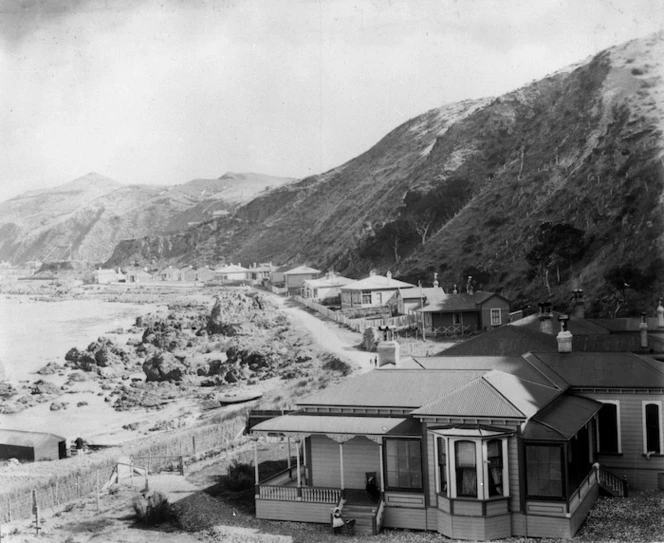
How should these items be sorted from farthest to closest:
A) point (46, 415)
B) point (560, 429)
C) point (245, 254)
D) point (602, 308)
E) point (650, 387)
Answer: point (245, 254) < point (602, 308) < point (46, 415) < point (650, 387) < point (560, 429)

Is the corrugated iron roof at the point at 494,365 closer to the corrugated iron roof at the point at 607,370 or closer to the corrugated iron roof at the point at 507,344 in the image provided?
the corrugated iron roof at the point at 607,370

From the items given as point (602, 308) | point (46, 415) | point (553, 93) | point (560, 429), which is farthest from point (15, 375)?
point (553, 93)

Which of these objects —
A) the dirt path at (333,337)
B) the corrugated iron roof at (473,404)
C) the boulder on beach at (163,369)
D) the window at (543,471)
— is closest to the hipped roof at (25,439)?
the dirt path at (333,337)

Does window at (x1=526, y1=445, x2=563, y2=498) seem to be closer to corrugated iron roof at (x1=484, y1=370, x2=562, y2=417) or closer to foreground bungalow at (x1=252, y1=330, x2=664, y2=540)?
foreground bungalow at (x1=252, y1=330, x2=664, y2=540)

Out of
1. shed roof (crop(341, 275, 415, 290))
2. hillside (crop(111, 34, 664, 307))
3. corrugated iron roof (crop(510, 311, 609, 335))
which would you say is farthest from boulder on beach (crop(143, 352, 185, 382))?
hillside (crop(111, 34, 664, 307))

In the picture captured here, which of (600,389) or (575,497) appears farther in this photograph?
(600,389)

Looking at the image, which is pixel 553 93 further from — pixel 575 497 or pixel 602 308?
pixel 575 497
